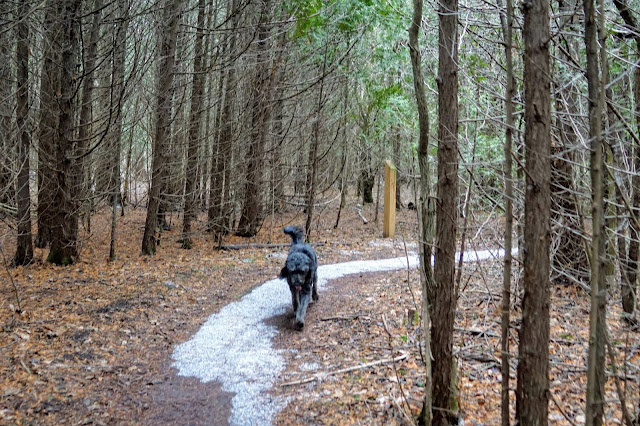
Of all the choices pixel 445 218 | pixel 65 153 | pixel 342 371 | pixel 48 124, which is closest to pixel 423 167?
pixel 445 218

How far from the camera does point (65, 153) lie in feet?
36.2

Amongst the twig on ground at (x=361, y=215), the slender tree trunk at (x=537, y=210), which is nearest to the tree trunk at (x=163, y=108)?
the twig on ground at (x=361, y=215)

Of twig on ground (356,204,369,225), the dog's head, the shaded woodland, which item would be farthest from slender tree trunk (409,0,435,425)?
twig on ground (356,204,369,225)

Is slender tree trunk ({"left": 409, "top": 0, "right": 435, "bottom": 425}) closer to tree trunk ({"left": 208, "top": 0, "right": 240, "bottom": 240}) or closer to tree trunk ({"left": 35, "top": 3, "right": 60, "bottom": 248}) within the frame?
tree trunk ({"left": 35, "top": 3, "right": 60, "bottom": 248})

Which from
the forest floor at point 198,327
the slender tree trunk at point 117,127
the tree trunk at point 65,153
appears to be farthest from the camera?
the slender tree trunk at point 117,127

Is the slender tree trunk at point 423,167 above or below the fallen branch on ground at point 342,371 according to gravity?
above

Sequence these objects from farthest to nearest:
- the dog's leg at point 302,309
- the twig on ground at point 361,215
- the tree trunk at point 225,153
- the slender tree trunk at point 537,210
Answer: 1. the twig on ground at point 361,215
2. the tree trunk at point 225,153
3. the dog's leg at point 302,309
4. the slender tree trunk at point 537,210

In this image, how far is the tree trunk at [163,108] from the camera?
12.6m

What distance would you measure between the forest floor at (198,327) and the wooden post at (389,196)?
623 centimetres

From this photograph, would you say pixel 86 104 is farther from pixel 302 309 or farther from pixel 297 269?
pixel 302 309

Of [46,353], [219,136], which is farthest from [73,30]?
[46,353]

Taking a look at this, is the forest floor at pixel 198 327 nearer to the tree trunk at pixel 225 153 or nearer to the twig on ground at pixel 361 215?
the tree trunk at pixel 225 153

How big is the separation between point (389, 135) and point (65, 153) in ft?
40.9

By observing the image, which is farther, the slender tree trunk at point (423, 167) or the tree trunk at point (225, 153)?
the tree trunk at point (225, 153)
